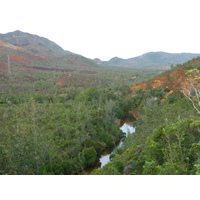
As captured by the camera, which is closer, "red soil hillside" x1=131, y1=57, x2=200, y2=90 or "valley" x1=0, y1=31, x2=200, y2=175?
"valley" x1=0, y1=31, x2=200, y2=175

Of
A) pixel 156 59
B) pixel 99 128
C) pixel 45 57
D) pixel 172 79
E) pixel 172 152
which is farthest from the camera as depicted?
pixel 156 59

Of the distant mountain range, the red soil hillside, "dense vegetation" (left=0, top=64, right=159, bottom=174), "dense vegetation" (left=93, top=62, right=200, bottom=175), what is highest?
the distant mountain range

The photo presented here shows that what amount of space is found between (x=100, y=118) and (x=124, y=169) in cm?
1301

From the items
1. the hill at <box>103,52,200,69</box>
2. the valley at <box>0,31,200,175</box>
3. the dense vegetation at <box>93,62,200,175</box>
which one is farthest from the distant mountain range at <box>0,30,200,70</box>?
the dense vegetation at <box>93,62,200,175</box>

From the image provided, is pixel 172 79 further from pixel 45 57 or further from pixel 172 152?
pixel 45 57

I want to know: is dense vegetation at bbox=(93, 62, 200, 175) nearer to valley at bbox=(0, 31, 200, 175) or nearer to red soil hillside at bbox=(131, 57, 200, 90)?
valley at bbox=(0, 31, 200, 175)

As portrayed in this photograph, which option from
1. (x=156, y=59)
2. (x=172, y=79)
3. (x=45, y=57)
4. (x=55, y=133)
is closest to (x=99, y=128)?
(x=55, y=133)

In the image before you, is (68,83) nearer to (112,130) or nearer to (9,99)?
(9,99)

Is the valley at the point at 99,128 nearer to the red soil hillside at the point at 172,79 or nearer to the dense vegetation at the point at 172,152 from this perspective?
the dense vegetation at the point at 172,152

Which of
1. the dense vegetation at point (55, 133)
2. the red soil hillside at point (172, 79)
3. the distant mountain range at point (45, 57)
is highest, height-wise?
the distant mountain range at point (45, 57)

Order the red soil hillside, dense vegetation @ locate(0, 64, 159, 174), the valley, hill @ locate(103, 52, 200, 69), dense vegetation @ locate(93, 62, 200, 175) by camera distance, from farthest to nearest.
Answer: hill @ locate(103, 52, 200, 69) < the red soil hillside < dense vegetation @ locate(0, 64, 159, 174) < the valley < dense vegetation @ locate(93, 62, 200, 175)

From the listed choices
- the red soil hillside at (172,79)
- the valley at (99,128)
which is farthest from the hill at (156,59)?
the red soil hillside at (172,79)

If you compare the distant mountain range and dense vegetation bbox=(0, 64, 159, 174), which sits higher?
the distant mountain range

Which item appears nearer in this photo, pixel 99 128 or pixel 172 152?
→ pixel 172 152
